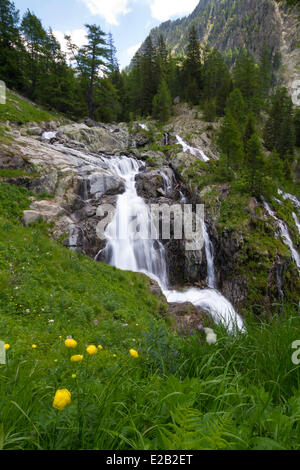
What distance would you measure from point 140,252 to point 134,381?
1156 cm

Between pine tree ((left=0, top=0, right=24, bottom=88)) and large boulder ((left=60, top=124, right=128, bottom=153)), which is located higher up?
pine tree ((left=0, top=0, right=24, bottom=88))

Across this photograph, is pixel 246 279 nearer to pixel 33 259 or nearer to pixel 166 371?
pixel 33 259

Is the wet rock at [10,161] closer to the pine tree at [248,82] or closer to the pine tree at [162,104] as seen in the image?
the pine tree at [162,104]

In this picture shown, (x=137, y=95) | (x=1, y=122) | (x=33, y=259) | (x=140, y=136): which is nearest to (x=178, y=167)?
(x=140, y=136)

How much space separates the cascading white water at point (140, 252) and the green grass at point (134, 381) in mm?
6579

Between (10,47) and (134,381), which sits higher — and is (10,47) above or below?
above

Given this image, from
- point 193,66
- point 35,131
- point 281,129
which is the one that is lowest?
point 35,131

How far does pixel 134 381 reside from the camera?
1.80 meters

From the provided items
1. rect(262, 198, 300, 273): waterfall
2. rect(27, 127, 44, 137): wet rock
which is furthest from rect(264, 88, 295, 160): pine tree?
rect(27, 127, 44, 137): wet rock

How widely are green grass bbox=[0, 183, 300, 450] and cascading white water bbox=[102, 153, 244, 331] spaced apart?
6.58 m

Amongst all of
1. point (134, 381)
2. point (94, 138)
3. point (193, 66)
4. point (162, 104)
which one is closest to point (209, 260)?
point (134, 381)

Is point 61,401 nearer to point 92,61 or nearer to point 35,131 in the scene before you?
point 35,131

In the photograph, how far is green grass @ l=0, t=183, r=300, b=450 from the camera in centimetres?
119

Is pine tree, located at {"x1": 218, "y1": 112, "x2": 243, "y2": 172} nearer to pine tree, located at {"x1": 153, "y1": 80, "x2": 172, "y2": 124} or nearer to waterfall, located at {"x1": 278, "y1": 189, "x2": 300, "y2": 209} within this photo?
waterfall, located at {"x1": 278, "y1": 189, "x2": 300, "y2": 209}
